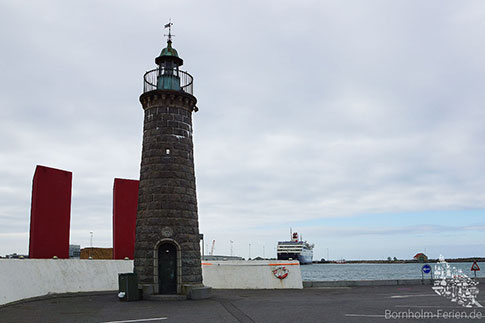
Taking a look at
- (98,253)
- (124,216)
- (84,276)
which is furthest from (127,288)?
(98,253)

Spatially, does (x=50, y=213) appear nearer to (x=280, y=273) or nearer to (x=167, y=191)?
(x=167, y=191)

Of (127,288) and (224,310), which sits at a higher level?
(127,288)

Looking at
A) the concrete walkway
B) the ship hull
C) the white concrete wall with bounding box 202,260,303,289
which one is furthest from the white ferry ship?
the concrete walkway

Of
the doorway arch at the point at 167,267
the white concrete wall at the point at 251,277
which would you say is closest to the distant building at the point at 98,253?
the white concrete wall at the point at 251,277

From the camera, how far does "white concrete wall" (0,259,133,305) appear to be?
58.5 ft

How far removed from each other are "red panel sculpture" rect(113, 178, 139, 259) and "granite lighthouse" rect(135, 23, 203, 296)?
16.3 ft

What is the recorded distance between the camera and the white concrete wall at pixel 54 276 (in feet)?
58.5

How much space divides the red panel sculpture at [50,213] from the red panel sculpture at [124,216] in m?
3.74

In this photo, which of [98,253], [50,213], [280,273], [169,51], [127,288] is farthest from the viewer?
[98,253]

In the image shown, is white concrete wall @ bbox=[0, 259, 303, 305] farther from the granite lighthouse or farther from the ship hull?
the ship hull

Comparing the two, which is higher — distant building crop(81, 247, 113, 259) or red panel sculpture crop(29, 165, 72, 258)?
red panel sculpture crop(29, 165, 72, 258)

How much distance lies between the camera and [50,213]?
22.3m

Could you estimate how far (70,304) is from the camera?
18062mm

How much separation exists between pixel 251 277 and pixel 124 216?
364 inches
